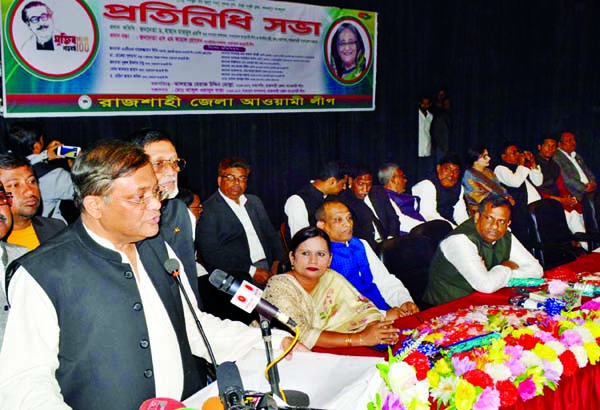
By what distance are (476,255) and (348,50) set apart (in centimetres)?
230

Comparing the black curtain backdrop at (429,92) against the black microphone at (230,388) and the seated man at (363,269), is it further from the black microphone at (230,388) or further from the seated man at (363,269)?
the black microphone at (230,388)

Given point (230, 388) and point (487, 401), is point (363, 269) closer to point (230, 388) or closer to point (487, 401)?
point (487, 401)

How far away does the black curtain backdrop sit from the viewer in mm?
4660

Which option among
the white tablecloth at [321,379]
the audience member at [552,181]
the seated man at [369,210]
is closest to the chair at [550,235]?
the seated man at [369,210]

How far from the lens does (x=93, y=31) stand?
379 centimetres

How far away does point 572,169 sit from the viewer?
23.2 ft

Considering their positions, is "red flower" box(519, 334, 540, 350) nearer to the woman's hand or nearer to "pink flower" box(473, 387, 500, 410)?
"pink flower" box(473, 387, 500, 410)

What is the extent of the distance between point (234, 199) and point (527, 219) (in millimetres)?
2241

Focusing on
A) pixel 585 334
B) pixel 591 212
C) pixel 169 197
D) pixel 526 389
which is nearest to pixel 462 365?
pixel 526 389

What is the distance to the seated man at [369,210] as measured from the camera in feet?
→ 15.9

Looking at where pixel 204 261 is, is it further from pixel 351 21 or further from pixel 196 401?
pixel 196 401

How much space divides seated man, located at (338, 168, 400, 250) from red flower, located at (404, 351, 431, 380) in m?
2.98

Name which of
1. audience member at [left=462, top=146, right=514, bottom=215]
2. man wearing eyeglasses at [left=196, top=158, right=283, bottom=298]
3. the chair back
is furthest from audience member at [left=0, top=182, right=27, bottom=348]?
the chair back

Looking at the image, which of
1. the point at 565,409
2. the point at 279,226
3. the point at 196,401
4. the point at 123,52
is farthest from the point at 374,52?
the point at 196,401
